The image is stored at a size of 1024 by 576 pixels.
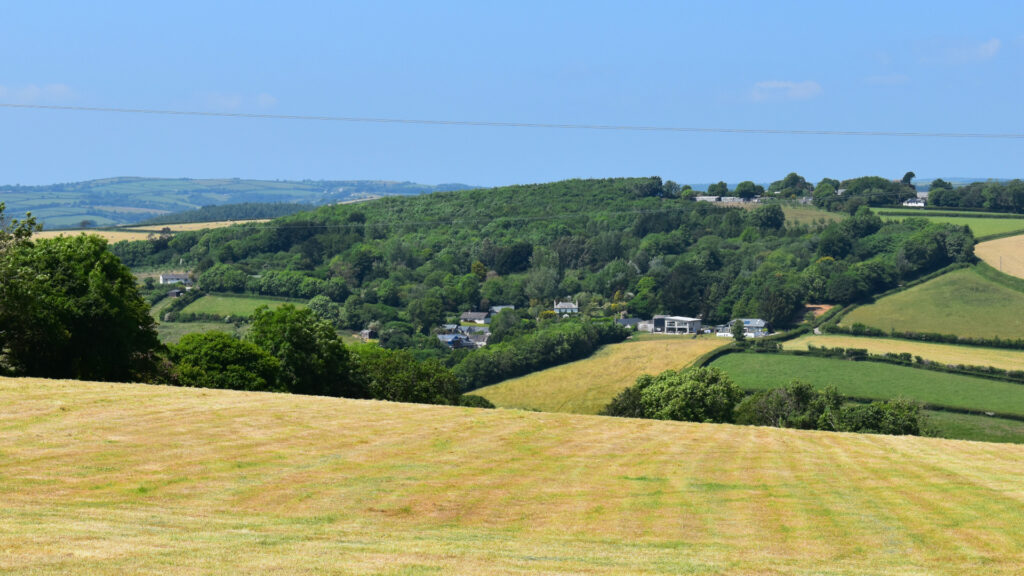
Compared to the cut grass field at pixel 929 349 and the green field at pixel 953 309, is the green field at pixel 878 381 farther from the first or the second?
the green field at pixel 953 309

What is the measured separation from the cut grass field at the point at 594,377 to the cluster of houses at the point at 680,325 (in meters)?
13.0

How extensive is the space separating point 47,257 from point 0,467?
104ft

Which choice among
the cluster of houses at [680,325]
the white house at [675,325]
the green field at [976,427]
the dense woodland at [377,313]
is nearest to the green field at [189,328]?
the dense woodland at [377,313]

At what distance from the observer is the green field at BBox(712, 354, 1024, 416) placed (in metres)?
92.4

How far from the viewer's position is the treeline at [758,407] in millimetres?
74938

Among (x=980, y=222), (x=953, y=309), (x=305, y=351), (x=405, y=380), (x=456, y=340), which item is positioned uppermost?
(x=980, y=222)

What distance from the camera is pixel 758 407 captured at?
270 ft

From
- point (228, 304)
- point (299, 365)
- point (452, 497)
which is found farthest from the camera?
point (228, 304)

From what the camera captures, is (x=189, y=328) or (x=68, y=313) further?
(x=189, y=328)

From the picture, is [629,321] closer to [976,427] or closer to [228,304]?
[228,304]

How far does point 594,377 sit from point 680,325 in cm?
4627

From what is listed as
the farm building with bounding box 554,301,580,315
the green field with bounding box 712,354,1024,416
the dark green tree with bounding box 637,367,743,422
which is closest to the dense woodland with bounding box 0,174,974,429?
the dark green tree with bounding box 637,367,743,422

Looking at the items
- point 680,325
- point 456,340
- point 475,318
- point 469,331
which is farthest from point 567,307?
point 456,340

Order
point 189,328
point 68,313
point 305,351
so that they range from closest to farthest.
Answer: point 68,313
point 305,351
point 189,328
